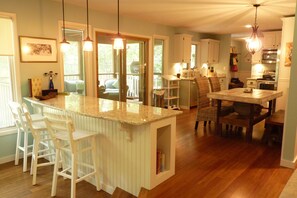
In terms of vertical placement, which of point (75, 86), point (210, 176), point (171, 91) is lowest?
point (210, 176)

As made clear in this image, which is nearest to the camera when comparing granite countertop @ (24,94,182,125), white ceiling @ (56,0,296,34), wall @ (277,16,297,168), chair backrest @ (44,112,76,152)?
granite countertop @ (24,94,182,125)

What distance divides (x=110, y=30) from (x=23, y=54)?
1.93 metres

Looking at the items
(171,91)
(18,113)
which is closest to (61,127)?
(18,113)

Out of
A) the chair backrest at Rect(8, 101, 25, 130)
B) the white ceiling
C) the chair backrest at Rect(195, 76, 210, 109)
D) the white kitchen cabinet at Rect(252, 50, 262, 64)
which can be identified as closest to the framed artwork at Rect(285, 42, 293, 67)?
the white ceiling

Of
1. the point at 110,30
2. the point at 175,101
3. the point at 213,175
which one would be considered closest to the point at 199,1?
the point at 110,30

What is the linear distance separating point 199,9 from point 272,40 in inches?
151

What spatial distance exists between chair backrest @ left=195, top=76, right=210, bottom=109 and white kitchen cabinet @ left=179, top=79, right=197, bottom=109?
1.97 metres

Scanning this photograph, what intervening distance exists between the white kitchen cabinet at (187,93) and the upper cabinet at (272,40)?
2.60 meters

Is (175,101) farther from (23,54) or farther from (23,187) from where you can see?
(23,187)

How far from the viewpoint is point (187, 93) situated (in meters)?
7.02

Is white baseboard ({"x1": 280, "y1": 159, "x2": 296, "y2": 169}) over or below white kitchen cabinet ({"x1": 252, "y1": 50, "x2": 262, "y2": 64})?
below

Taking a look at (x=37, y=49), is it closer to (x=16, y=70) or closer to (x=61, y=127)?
(x=16, y=70)

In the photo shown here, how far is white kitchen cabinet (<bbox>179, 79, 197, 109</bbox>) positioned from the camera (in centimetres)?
698

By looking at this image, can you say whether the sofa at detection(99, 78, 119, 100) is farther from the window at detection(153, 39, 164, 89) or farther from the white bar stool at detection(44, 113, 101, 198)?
the white bar stool at detection(44, 113, 101, 198)
